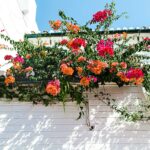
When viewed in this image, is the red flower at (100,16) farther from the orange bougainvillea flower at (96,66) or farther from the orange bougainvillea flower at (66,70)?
the orange bougainvillea flower at (66,70)

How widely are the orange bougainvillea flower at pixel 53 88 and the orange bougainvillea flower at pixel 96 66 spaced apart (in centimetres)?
61

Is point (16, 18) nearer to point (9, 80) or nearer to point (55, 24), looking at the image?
point (55, 24)

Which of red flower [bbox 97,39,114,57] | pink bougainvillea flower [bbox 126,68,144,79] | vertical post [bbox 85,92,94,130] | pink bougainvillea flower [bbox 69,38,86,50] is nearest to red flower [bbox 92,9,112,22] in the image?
pink bougainvillea flower [bbox 69,38,86,50]

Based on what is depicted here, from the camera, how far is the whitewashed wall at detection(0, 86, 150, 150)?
6551 millimetres

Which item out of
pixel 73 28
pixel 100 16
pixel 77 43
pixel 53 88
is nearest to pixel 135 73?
pixel 77 43

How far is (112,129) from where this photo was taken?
21.8ft

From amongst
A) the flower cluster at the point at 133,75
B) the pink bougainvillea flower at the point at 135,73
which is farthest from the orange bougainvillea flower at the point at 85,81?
the pink bougainvillea flower at the point at 135,73

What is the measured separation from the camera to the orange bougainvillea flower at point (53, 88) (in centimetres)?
661

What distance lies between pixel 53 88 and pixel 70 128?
0.71 metres

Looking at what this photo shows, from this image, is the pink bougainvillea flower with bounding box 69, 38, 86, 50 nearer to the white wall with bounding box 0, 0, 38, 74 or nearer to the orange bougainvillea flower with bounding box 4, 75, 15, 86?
the orange bougainvillea flower with bounding box 4, 75, 15, 86

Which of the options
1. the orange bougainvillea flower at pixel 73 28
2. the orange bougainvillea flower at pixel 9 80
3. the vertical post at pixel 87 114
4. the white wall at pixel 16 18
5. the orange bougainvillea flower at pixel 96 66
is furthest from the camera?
the white wall at pixel 16 18

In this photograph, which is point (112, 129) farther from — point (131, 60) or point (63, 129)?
point (131, 60)

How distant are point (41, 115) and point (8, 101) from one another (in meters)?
0.64

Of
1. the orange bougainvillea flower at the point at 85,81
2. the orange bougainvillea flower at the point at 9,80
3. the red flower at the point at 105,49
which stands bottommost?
the orange bougainvillea flower at the point at 85,81
